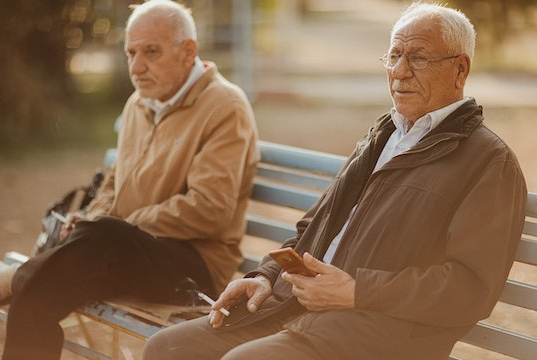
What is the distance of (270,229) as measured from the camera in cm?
465

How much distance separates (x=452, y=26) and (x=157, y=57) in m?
1.66

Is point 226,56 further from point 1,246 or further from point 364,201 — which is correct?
point 364,201

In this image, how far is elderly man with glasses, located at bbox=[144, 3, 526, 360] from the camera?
3.07 metres

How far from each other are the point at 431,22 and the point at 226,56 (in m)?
13.4

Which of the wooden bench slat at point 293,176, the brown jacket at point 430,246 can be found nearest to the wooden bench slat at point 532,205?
the brown jacket at point 430,246

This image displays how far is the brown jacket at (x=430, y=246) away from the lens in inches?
120

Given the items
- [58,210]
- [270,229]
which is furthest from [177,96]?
[58,210]

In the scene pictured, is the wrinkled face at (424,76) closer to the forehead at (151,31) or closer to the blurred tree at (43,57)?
the forehead at (151,31)

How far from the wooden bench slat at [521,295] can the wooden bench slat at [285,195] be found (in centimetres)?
116

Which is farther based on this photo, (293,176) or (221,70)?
(221,70)

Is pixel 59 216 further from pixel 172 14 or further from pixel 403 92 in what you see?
pixel 403 92

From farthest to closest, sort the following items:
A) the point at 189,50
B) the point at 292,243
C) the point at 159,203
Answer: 1. the point at 189,50
2. the point at 159,203
3. the point at 292,243

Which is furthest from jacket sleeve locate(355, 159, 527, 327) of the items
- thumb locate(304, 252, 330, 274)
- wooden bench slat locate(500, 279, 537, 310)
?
wooden bench slat locate(500, 279, 537, 310)

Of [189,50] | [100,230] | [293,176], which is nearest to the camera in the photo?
[100,230]
